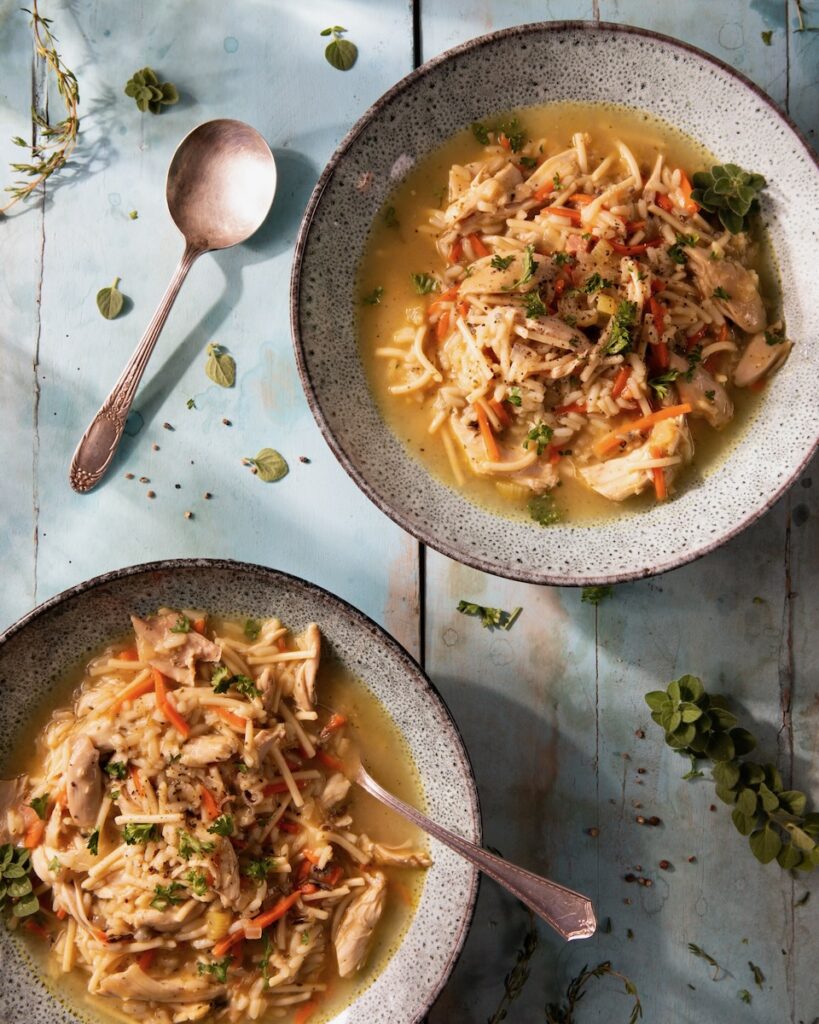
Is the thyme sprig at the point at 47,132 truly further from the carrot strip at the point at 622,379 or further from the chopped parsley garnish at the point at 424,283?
the carrot strip at the point at 622,379

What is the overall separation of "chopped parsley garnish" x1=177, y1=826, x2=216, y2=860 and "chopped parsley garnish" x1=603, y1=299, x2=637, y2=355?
215 cm

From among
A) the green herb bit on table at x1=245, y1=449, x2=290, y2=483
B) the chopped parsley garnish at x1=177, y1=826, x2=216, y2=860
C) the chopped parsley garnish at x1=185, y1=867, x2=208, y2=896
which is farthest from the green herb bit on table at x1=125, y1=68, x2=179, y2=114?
the chopped parsley garnish at x1=185, y1=867, x2=208, y2=896

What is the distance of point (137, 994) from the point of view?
3.14 meters

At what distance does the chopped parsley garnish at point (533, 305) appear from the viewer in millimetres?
3314

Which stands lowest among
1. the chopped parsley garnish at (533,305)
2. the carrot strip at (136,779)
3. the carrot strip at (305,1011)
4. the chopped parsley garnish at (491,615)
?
the carrot strip at (305,1011)

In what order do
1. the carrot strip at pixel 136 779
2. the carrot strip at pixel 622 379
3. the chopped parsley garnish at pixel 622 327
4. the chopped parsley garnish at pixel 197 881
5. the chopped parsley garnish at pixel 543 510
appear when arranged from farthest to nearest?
the chopped parsley garnish at pixel 543 510
the carrot strip at pixel 622 379
the chopped parsley garnish at pixel 622 327
the carrot strip at pixel 136 779
the chopped parsley garnish at pixel 197 881

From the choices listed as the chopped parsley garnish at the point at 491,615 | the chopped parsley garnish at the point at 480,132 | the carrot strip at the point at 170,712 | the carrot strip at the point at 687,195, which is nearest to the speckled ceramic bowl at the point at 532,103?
the chopped parsley garnish at the point at 480,132

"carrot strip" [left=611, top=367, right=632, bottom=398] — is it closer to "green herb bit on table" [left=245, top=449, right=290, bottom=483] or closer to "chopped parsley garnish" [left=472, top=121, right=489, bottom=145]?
"chopped parsley garnish" [left=472, top=121, right=489, bottom=145]

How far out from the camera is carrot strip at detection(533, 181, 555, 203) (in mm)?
3498

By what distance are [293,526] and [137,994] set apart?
171cm

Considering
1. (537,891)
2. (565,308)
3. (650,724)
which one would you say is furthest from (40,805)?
(565,308)

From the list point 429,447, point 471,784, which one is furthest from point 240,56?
point 471,784

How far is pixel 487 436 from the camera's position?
343 cm

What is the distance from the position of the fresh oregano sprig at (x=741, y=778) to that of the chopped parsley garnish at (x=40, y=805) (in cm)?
221
